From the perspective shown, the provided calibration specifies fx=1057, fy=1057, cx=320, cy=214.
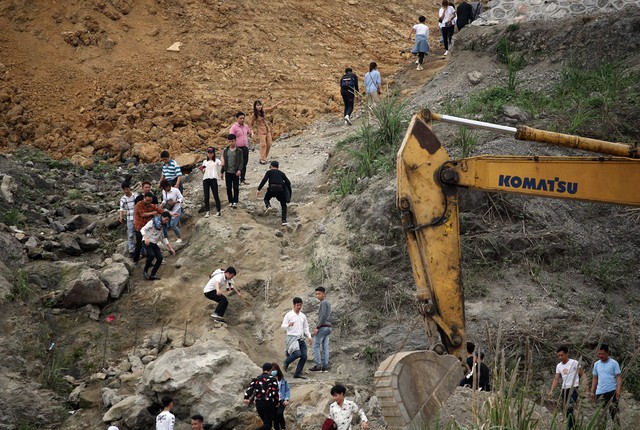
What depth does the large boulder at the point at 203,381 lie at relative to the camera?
14.5 meters

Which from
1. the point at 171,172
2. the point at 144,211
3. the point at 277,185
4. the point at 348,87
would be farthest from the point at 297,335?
the point at 348,87

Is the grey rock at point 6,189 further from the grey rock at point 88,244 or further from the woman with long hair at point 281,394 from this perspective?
the woman with long hair at point 281,394

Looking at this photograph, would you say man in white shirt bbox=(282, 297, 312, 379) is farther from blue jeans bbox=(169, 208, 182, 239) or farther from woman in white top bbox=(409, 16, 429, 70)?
woman in white top bbox=(409, 16, 429, 70)

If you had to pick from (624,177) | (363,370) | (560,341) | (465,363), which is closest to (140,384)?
(363,370)

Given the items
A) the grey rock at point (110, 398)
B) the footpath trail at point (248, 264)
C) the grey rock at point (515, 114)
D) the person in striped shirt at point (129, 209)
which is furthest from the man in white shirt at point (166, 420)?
the grey rock at point (515, 114)

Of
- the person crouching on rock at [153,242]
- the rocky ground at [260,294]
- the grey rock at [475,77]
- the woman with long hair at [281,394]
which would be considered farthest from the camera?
the grey rock at [475,77]

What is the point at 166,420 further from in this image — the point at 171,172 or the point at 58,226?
the point at 58,226

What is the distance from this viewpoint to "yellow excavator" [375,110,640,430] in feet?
39.5

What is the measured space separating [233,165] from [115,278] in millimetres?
3088

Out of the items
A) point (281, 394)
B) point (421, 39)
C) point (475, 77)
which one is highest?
point (475, 77)

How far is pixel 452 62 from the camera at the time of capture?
2375 centimetres

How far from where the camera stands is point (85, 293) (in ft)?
57.9

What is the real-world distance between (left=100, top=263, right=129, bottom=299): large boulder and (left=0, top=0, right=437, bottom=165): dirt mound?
6238 mm

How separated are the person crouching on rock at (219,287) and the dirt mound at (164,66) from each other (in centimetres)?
768
